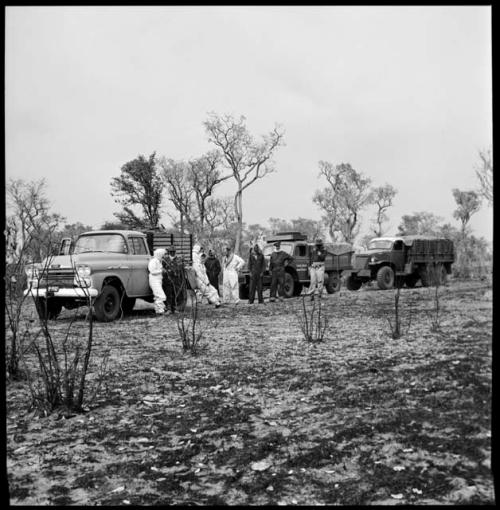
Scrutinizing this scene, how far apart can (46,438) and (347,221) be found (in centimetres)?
397

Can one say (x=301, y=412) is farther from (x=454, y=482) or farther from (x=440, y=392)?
(x=454, y=482)

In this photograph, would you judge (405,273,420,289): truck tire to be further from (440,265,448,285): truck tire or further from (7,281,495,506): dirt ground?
(7,281,495,506): dirt ground

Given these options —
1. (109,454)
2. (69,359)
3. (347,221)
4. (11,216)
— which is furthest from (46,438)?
(347,221)

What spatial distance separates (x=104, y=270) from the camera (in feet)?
24.8

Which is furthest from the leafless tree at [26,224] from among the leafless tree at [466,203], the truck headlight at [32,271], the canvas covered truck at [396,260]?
the canvas covered truck at [396,260]

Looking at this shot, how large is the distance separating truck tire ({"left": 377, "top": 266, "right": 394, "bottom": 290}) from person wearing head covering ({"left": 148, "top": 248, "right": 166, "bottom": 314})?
20.5 feet

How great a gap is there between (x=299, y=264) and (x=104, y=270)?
627 cm

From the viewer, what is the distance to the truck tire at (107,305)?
730 centimetres

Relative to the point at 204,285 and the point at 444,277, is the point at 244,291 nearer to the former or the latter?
the point at 204,285

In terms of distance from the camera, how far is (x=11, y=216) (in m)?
Answer: 3.31

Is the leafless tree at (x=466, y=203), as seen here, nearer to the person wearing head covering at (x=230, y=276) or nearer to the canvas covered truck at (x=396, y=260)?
the person wearing head covering at (x=230, y=276)

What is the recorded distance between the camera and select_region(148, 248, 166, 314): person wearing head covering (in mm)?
7745

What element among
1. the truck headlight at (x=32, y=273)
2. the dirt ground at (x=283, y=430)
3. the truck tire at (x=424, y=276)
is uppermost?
the truck headlight at (x=32, y=273)

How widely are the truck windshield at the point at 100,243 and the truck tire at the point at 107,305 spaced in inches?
23.8
